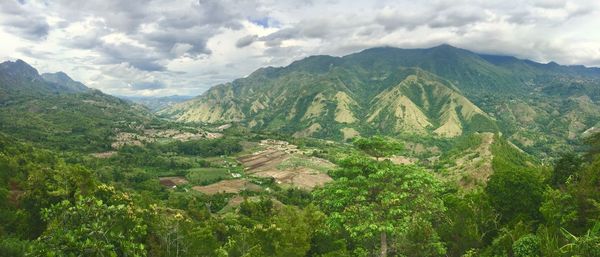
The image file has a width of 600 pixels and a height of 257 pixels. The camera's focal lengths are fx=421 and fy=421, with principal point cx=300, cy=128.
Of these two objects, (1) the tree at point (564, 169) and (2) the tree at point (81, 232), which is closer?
(2) the tree at point (81, 232)

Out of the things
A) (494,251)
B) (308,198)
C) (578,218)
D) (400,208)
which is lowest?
(308,198)

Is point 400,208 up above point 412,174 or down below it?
below

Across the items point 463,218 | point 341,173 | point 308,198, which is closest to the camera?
point 341,173

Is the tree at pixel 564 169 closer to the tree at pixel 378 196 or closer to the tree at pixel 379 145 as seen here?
the tree at pixel 378 196

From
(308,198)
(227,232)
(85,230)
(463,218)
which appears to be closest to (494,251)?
(463,218)

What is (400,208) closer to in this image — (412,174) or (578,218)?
(412,174)

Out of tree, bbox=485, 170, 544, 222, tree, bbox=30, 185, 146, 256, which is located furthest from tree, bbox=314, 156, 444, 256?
tree, bbox=485, 170, 544, 222

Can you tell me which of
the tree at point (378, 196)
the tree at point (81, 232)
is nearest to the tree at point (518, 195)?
the tree at point (378, 196)

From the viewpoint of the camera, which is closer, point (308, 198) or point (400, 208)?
point (400, 208)
